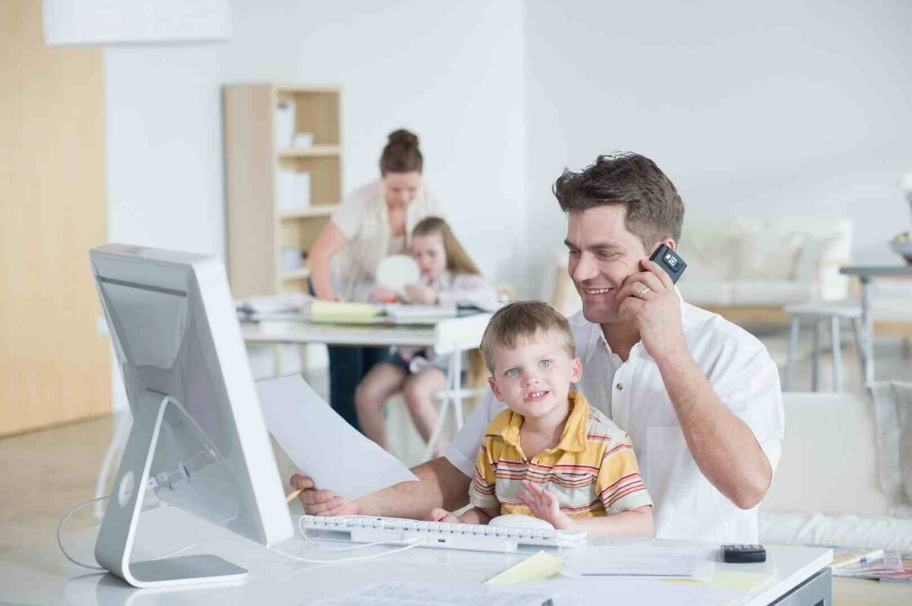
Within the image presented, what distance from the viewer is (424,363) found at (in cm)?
485

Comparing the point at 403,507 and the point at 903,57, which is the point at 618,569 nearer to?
the point at 403,507

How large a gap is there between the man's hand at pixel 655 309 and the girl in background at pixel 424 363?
251 centimetres

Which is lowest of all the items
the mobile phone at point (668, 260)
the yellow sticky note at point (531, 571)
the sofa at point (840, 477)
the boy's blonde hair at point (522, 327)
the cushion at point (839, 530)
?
the cushion at point (839, 530)

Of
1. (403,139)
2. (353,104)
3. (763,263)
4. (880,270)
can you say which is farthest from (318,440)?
(763,263)

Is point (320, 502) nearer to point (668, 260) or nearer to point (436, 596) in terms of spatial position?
point (436, 596)

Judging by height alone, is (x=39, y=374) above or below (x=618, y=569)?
below

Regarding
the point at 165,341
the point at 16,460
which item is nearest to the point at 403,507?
the point at 165,341

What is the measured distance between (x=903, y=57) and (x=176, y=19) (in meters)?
7.65

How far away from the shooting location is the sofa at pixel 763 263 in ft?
31.1

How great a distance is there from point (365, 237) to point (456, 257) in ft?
1.48

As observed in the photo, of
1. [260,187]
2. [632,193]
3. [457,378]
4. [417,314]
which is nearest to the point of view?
[632,193]

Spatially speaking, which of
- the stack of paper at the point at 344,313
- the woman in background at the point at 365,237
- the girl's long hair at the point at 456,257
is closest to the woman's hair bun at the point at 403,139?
Result: the woman in background at the point at 365,237

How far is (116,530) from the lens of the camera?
65.7 inches

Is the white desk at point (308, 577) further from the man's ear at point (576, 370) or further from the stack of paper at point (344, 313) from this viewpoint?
the stack of paper at point (344, 313)
